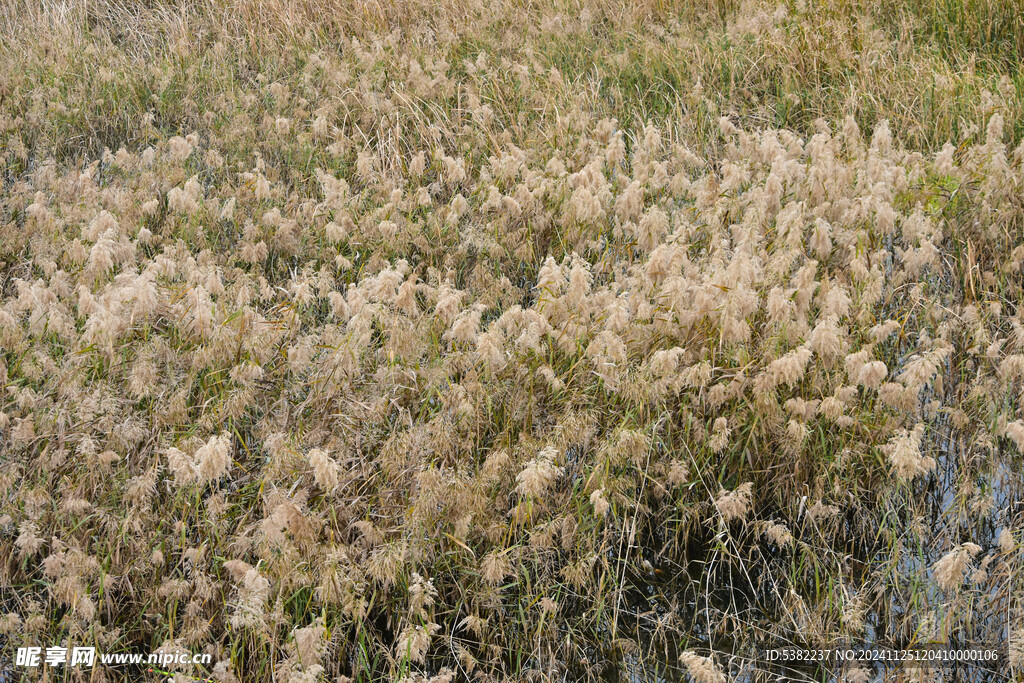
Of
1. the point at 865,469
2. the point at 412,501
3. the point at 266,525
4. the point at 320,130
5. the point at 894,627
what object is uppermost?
the point at 320,130

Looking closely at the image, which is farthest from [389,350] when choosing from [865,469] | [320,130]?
[320,130]

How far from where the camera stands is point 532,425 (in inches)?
130

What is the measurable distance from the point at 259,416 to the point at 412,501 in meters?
0.87

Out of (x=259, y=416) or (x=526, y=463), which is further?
(x=259, y=416)

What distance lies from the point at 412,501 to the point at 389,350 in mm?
597

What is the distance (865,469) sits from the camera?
10.5 feet

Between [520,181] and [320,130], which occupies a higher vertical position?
[320,130]

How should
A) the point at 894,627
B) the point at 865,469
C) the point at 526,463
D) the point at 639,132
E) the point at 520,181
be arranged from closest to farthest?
the point at 894,627 < the point at 526,463 < the point at 865,469 < the point at 520,181 < the point at 639,132

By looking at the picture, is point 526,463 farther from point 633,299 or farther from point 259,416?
point 259,416

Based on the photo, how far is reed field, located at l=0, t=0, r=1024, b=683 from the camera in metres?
2.71

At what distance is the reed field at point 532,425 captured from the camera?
271cm

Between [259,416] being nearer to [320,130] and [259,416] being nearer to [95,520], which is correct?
[95,520]

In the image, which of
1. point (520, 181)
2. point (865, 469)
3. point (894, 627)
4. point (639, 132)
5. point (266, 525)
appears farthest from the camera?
point (639, 132)

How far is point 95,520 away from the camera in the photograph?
294 cm
